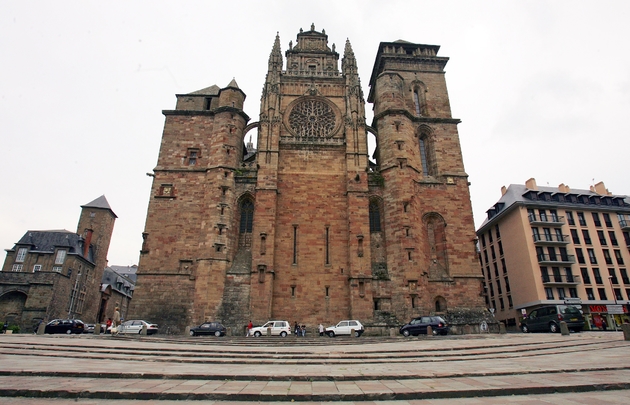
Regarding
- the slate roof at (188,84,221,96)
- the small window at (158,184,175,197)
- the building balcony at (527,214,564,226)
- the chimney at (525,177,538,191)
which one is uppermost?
the slate roof at (188,84,221,96)

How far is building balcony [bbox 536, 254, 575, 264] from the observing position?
110 ft

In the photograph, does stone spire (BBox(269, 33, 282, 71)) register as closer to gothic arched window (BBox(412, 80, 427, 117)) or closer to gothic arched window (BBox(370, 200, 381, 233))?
gothic arched window (BBox(412, 80, 427, 117))

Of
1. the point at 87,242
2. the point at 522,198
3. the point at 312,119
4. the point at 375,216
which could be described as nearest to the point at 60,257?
the point at 87,242

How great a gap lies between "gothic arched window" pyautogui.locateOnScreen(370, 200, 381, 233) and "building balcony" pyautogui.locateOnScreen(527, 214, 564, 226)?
19.2 meters

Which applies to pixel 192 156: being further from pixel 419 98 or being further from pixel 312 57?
pixel 419 98

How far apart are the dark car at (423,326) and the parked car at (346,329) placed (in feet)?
8.05

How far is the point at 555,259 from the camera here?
34.0 m

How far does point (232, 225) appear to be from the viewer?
2430 centimetres

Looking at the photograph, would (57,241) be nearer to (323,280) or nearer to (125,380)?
(323,280)

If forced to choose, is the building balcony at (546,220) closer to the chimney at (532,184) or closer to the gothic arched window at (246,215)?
the chimney at (532,184)

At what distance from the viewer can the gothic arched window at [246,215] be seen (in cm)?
2497

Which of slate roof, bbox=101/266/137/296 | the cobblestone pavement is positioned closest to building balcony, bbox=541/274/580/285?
the cobblestone pavement

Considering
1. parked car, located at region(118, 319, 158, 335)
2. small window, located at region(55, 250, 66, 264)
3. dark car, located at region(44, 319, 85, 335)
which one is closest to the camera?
parked car, located at region(118, 319, 158, 335)

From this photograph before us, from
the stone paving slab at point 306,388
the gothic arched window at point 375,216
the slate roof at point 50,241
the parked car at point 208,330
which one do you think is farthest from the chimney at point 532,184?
the slate roof at point 50,241
